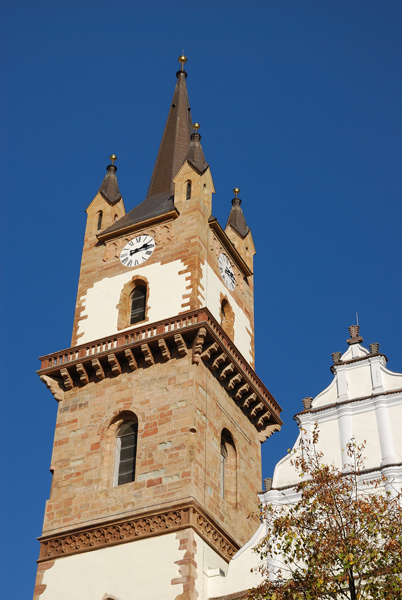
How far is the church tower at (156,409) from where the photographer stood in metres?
26.0

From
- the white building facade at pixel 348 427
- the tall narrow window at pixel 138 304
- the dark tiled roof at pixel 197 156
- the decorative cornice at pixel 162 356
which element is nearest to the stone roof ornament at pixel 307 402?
the white building facade at pixel 348 427

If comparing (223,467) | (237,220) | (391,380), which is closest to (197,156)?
(237,220)

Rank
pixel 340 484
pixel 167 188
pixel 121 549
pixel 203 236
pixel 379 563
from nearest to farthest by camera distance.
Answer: pixel 379 563
pixel 340 484
pixel 121 549
pixel 203 236
pixel 167 188

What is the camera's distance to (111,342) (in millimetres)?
30484

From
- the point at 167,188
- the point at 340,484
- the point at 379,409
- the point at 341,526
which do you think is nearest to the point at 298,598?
the point at 341,526

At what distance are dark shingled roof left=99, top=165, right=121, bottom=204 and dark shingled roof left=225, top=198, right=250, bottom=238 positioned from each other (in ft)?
16.4

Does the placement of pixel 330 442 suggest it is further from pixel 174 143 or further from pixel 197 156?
pixel 174 143

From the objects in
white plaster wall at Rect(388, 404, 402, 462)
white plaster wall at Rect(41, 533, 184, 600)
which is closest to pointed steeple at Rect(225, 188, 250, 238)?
white plaster wall at Rect(388, 404, 402, 462)

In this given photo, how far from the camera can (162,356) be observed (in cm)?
2953

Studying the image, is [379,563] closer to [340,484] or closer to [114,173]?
[340,484]

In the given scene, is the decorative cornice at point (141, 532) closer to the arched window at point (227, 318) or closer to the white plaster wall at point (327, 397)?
the white plaster wall at point (327, 397)

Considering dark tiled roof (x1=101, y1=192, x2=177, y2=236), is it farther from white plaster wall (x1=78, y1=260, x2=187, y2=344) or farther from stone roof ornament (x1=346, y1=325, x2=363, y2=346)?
stone roof ornament (x1=346, y1=325, x2=363, y2=346)

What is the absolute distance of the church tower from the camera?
2602 centimetres

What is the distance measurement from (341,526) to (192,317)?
485 inches
